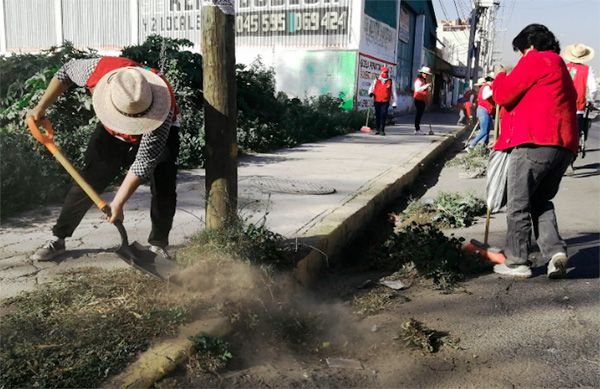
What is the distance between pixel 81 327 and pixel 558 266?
3240 mm

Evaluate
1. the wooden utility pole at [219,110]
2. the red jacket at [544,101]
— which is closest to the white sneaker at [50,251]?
the wooden utility pole at [219,110]

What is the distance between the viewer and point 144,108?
Result: 2916 millimetres

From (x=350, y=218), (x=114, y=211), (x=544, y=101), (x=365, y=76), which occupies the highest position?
(x=365, y=76)

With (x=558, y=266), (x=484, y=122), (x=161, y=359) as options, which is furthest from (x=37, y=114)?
(x=484, y=122)

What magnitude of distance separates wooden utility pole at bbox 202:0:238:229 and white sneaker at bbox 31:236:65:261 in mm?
1131

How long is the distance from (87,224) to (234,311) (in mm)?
2353

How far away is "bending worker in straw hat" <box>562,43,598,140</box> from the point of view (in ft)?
23.3

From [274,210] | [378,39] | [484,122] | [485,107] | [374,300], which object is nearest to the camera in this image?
[374,300]

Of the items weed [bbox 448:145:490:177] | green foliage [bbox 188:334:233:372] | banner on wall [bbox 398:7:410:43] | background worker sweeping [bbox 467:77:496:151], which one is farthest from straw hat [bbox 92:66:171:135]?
banner on wall [bbox 398:7:410:43]

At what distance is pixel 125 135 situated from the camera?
3301 millimetres

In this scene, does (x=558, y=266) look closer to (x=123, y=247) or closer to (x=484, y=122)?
(x=123, y=247)

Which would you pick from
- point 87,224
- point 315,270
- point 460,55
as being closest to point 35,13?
point 87,224

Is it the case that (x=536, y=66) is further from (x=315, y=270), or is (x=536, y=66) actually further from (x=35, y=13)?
(x=35, y=13)

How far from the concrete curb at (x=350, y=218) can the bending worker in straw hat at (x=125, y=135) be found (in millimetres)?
1080
